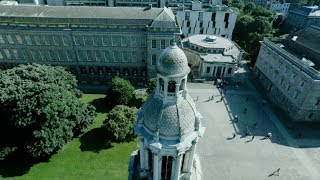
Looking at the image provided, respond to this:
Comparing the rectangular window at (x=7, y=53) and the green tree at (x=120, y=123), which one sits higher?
the rectangular window at (x=7, y=53)

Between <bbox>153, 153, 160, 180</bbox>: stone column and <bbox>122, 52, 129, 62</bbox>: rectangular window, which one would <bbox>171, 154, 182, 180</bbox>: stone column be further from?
<bbox>122, 52, 129, 62</bbox>: rectangular window

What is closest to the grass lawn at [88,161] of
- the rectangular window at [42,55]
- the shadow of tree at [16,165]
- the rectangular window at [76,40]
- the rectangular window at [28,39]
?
the shadow of tree at [16,165]

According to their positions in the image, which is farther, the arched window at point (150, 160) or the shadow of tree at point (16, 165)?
the shadow of tree at point (16, 165)

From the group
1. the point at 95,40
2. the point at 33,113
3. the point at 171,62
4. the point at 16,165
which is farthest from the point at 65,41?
the point at 171,62

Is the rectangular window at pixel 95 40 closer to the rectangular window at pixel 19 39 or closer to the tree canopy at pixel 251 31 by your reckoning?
the rectangular window at pixel 19 39

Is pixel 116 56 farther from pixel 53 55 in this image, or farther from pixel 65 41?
pixel 53 55

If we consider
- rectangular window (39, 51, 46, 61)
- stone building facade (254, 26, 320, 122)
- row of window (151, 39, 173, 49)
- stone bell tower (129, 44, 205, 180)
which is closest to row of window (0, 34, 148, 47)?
rectangular window (39, 51, 46, 61)
